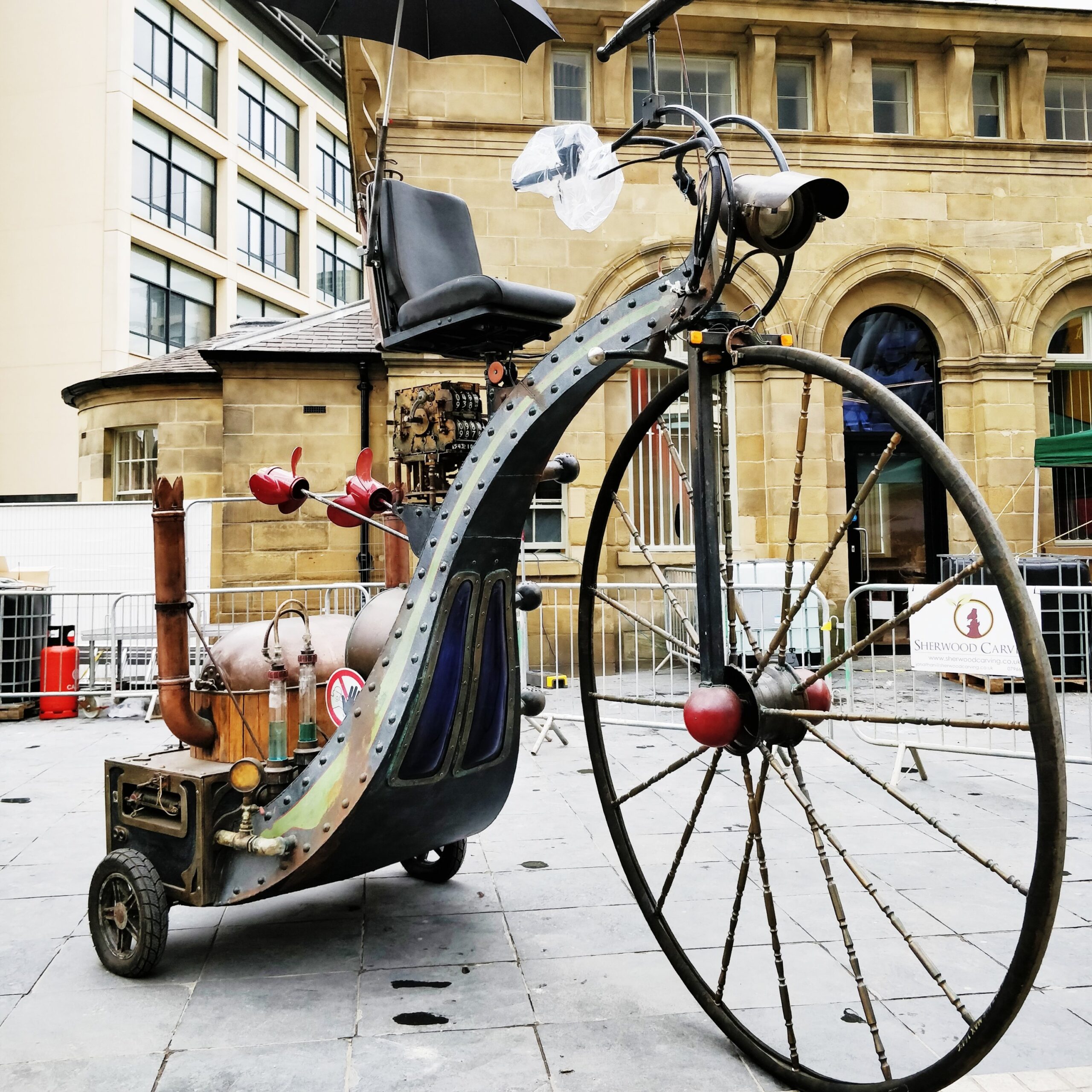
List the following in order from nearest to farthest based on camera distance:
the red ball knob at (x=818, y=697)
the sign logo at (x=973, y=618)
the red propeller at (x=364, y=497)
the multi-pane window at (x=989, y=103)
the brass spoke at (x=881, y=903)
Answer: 1. the brass spoke at (x=881, y=903)
2. the red ball knob at (x=818, y=697)
3. the red propeller at (x=364, y=497)
4. the sign logo at (x=973, y=618)
5. the multi-pane window at (x=989, y=103)

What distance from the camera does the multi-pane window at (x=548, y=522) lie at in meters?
12.6

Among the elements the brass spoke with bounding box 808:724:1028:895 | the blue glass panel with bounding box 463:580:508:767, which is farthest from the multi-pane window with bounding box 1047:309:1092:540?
the brass spoke with bounding box 808:724:1028:895

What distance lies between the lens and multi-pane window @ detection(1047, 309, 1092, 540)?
13.5 m

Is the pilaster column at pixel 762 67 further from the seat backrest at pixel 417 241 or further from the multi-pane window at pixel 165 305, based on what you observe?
the multi-pane window at pixel 165 305

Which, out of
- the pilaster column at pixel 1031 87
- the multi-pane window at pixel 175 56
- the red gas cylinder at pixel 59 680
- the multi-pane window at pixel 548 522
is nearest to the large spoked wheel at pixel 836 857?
the multi-pane window at pixel 548 522

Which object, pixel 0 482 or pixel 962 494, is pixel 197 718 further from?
pixel 0 482

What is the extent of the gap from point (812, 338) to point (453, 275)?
985 cm

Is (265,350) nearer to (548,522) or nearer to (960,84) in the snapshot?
(548,522)

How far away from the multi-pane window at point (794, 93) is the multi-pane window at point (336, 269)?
25929 mm

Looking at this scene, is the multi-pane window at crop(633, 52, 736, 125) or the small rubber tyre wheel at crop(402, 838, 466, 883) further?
the multi-pane window at crop(633, 52, 736, 125)

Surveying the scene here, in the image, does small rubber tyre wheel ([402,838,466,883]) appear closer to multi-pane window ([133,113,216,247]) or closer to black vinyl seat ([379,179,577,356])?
black vinyl seat ([379,179,577,356])

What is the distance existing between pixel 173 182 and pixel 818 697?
31.6 m

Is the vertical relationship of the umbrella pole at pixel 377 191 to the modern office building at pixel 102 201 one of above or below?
below

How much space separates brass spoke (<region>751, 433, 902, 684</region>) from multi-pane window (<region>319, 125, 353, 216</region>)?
38195 millimetres
